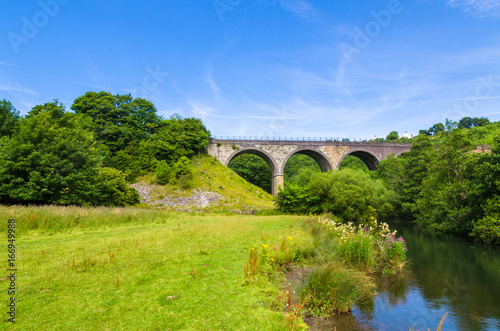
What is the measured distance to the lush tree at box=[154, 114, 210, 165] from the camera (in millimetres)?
41562

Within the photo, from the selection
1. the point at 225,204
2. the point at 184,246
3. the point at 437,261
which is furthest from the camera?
the point at 225,204

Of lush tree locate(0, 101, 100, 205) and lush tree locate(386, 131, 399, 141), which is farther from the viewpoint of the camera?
lush tree locate(386, 131, 399, 141)

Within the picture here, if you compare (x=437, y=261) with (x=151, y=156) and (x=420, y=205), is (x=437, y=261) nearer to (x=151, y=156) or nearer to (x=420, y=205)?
(x=420, y=205)

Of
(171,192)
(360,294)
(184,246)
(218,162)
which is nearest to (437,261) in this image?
(360,294)

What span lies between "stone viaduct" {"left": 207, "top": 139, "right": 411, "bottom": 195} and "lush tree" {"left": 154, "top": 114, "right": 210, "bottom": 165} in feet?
10.2

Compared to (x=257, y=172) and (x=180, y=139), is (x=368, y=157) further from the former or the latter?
(x=180, y=139)

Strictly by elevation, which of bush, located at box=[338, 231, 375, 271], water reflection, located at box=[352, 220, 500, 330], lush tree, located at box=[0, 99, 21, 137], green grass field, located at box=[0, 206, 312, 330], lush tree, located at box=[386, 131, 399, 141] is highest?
lush tree, located at box=[386, 131, 399, 141]

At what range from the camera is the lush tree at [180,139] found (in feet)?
136

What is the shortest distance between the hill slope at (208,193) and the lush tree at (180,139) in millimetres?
2545

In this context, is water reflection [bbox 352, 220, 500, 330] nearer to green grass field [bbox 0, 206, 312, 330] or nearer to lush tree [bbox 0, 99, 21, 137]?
green grass field [bbox 0, 206, 312, 330]

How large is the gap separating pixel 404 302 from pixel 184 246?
703 centimetres

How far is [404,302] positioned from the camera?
8211mm

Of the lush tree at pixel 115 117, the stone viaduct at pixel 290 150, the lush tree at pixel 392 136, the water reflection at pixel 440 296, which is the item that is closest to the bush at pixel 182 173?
the stone viaduct at pixel 290 150

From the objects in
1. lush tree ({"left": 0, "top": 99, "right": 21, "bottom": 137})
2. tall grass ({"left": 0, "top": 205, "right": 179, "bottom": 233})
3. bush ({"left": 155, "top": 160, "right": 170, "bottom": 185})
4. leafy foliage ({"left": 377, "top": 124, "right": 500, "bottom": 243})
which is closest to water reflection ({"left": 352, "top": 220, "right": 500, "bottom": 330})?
leafy foliage ({"left": 377, "top": 124, "right": 500, "bottom": 243})
